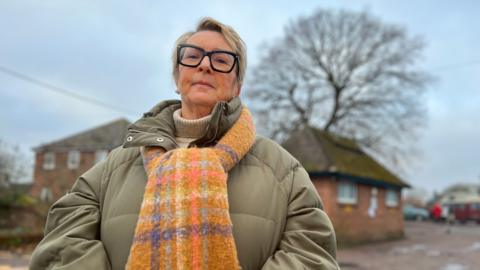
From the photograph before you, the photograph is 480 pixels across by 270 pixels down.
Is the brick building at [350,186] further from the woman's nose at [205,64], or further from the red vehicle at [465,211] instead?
the red vehicle at [465,211]

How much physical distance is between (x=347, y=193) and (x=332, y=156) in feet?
5.69

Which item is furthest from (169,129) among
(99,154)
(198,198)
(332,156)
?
(99,154)

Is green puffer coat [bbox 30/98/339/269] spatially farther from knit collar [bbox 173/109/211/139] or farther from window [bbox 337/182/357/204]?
window [bbox 337/182/357/204]

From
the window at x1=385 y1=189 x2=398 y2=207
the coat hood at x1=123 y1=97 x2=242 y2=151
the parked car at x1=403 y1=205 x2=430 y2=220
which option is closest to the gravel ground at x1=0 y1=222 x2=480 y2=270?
the window at x1=385 y1=189 x2=398 y2=207

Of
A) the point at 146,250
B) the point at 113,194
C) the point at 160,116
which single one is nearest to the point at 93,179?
the point at 113,194

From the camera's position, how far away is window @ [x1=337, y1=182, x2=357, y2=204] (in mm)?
18578

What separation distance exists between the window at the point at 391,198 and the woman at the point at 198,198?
2181 centimetres

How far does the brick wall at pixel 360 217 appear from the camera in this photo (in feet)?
59.0

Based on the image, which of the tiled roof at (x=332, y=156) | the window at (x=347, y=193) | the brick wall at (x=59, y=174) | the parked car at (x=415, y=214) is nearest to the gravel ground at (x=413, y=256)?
the window at (x=347, y=193)

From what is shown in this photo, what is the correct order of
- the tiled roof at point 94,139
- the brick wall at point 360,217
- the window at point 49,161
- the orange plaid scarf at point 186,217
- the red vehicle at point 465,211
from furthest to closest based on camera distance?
the red vehicle at point 465,211
the window at point 49,161
the tiled roof at point 94,139
the brick wall at point 360,217
the orange plaid scarf at point 186,217

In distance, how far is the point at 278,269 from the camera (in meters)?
1.64

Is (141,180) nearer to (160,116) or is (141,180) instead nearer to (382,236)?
(160,116)

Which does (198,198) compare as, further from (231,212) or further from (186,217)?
(231,212)

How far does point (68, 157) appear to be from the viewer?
37406 millimetres
